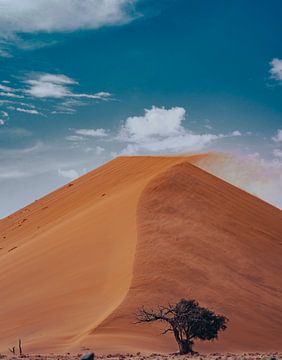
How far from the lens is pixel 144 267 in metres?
32.8

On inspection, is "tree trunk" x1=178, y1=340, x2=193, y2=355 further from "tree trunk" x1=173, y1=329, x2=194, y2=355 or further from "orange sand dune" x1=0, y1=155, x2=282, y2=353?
"orange sand dune" x1=0, y1=155, x2=282, y2=353

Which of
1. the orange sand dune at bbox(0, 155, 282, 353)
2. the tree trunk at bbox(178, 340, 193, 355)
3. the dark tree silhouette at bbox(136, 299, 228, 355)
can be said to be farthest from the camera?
the orange sand dune at bbox(0, 155, 282, 353)

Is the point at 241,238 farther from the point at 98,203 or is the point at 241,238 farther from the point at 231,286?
the point at 98,203

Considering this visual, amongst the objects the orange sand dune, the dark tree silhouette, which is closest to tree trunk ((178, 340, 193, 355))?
the dark tree silhouette

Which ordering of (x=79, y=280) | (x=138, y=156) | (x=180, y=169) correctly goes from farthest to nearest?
1. (x=138, y=156)
2. (x=180, y=169)
3. (x=79, y=280)

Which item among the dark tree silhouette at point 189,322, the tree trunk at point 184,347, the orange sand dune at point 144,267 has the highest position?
the orange sand dune at point 144,267

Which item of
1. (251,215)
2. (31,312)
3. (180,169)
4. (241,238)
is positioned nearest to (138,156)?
(180,169)

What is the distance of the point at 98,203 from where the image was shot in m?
48.4

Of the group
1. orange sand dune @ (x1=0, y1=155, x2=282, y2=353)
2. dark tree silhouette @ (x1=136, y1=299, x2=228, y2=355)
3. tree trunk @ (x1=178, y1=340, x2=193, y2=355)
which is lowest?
tree trunk @ (x1=178, y1=340, x2=193, y2=355)

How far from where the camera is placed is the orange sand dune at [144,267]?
27.7 m

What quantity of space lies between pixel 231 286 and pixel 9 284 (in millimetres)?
11698

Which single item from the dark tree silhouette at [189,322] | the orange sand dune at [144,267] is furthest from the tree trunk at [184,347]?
the orange sand dune at [144,267]

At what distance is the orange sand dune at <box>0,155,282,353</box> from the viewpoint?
90.9ft

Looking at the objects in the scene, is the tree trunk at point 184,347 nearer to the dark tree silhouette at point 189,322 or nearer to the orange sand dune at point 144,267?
the dark tree silhouette at point 189,322
